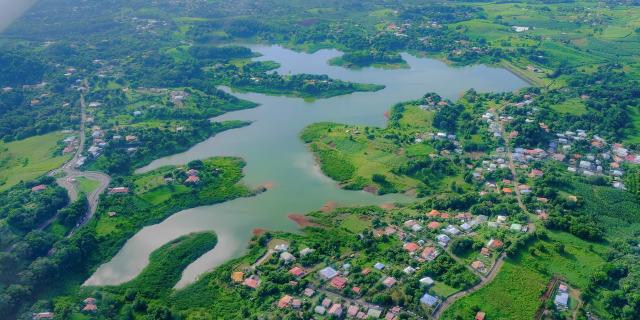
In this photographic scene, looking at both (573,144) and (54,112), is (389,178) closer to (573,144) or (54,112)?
(573,144)

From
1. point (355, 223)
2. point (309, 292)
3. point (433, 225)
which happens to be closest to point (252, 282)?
point (309, 292)

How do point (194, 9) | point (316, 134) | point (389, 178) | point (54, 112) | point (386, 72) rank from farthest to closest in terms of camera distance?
1. point (194, 9)
2. point (386, 72)
3. point (54, 112)
4. point (316, 134)
5. point (389, 178)

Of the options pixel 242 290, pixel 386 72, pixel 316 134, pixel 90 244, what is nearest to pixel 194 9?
pixel 386 72

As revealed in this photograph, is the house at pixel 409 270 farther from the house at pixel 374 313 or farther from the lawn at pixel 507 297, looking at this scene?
the house at pixel 374 313

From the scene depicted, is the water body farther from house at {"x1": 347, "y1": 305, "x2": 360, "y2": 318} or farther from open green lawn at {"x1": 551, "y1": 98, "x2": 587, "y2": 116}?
house at {"x1": 347, "y1": 305, "x2": 360, "y2": 318}

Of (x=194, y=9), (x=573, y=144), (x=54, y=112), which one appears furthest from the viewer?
(x=194, y=9)

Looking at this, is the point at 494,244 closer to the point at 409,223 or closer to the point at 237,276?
the point at 409,223

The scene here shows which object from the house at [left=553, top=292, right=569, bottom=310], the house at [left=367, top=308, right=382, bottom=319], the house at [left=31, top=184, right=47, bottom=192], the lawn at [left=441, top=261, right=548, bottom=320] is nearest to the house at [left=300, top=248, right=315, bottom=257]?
the house at [left=367, top=308, right=382, bottom=319]

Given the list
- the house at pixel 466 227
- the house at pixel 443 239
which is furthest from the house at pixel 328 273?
the house at pixel 466 227
